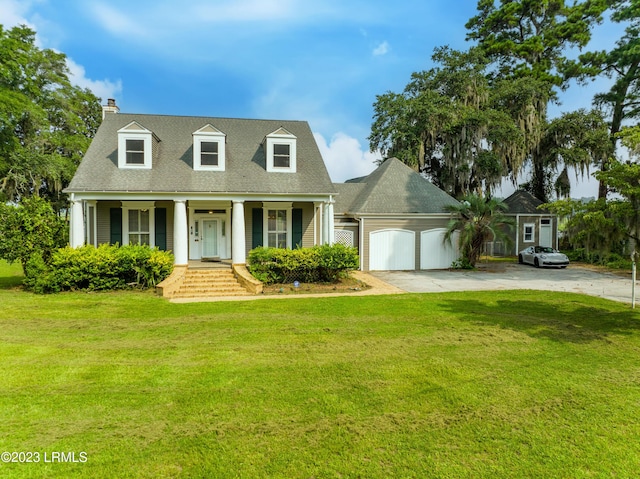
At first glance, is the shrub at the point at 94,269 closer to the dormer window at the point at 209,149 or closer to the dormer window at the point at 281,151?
the dormer window at the point at 209,149

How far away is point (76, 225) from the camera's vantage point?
42.6 feet

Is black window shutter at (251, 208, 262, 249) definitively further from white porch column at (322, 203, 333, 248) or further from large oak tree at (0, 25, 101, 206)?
large oak tree at (0, 25, 101, 206)

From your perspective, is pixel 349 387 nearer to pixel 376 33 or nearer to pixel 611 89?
pixel 376 33

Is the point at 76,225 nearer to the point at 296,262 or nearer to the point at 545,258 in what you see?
the point at 296,262

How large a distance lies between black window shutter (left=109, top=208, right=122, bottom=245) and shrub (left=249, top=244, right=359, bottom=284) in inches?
239

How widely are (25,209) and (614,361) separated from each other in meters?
15.9

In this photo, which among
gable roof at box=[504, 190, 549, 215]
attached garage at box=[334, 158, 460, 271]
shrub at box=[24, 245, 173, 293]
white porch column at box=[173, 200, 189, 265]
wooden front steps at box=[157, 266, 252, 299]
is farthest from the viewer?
gable roof at box=[504, 190, 549, 215]

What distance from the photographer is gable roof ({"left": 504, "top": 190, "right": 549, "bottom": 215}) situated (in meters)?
24.8

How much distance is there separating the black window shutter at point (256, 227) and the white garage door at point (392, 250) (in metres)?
5.56

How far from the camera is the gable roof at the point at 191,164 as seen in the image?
13.7 m

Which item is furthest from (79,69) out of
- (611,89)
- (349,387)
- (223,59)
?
(611,89)

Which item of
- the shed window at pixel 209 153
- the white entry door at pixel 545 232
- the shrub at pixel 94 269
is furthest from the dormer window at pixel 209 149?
the white entry door at pixel 545 232

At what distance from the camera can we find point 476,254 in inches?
719

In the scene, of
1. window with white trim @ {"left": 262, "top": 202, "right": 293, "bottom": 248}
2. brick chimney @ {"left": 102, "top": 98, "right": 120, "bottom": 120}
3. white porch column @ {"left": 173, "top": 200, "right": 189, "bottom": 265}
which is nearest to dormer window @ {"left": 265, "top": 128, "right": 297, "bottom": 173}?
window with white trim @ {"left": 262, "top": 202, "right": 293, "bottom": 248}
